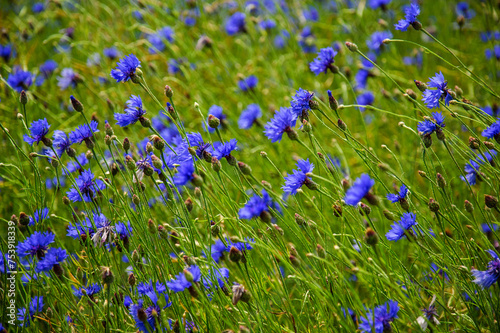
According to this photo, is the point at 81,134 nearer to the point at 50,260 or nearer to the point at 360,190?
the point at 50,260

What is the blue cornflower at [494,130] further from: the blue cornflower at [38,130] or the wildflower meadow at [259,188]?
the blue cornflower at [38,130]

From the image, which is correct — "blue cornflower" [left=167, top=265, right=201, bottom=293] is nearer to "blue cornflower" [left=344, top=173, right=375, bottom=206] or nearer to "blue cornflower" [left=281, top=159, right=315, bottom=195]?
"blue cornflower" [left=281, top=159, right=315, bottom=195]

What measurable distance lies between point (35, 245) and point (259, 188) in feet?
3.78

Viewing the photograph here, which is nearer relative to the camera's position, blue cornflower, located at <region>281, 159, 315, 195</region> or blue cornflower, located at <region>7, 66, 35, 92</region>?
blue cornflower, located at <region>281, 159, 315, 195</region>

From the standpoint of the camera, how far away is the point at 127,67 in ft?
5.16

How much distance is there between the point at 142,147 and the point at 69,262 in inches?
26.6

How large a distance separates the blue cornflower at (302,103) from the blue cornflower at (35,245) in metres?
1.04

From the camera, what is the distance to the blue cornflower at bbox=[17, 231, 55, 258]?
1.52 m

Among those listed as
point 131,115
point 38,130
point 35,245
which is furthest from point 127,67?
point 35,245

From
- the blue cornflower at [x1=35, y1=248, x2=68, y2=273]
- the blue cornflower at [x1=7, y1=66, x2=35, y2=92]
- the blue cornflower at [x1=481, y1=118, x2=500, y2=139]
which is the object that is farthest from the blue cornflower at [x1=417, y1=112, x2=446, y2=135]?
the blue cornflower at [x1=7, y1=66, x2=35, y2=92]

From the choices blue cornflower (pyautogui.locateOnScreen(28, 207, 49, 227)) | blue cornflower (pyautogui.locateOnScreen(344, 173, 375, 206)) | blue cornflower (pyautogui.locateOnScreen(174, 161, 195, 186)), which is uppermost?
blue cornflower (pyautogui.locateOnScreen(28, 207, 49, 227))

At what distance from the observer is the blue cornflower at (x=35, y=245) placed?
4.98 feet

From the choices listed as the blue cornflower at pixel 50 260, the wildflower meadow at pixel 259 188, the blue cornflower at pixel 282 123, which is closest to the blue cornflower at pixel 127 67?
the wildflower meadow at pixel 259 188

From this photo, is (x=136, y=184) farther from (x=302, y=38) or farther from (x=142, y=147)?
(x=302, y=38)
